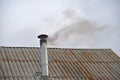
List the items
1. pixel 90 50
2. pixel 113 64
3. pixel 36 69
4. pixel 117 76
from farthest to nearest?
1. pixel 90 50
2. pixel 113 64
3. pixel 117 76
4. pixel 36 69

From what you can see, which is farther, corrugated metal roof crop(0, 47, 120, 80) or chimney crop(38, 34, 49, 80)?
corrugated metal roof crop(0, 47, 120, 80)

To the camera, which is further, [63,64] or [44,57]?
[63,64]

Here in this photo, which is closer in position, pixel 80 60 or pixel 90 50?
pixel 80 60

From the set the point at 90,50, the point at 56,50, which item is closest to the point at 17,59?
the point at 56,50

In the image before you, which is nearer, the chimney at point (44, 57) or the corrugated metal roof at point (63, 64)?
the chimney at point (44, 57)

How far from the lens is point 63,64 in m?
17.6

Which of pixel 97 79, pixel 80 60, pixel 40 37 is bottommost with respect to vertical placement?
pixel 97 79

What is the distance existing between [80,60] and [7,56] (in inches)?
193

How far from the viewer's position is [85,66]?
1800 centimetres

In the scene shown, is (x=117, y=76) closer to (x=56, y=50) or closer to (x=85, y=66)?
(x=85, y=66)

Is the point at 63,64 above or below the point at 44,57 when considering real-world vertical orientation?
below

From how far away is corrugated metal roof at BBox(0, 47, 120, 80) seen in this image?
1608 cm

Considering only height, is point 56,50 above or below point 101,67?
above

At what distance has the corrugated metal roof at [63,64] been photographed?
16.1 metres
